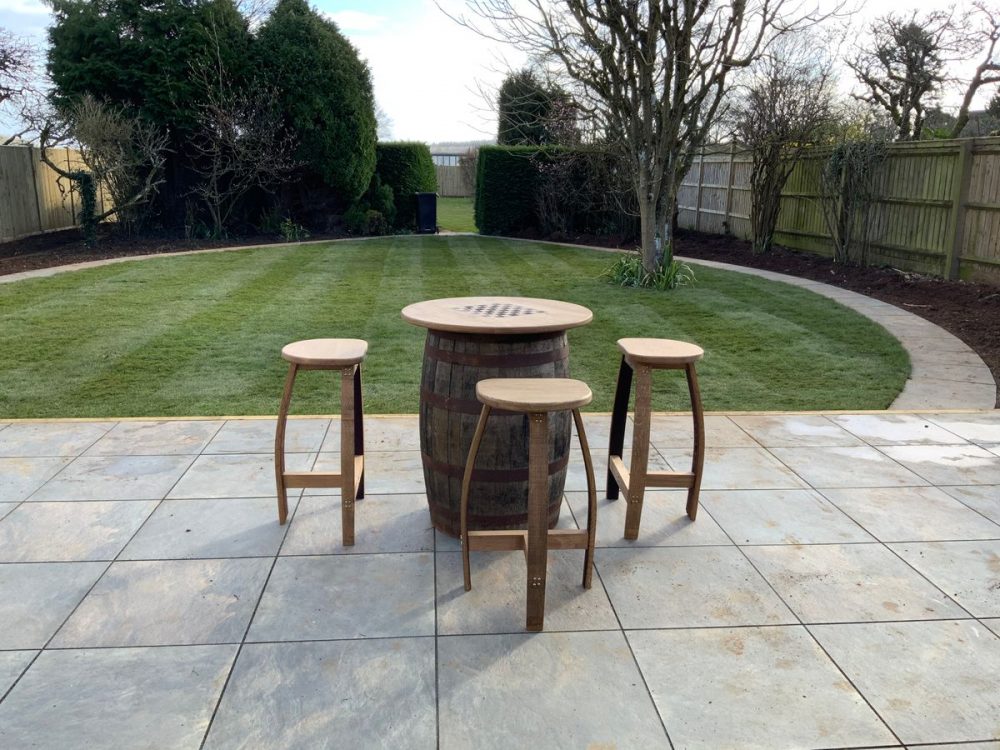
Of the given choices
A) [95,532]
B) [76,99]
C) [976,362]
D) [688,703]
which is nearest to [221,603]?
[95,532]

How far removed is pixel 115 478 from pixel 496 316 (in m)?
2.12

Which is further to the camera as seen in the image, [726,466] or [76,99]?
[76,99]

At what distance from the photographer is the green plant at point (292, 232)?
16655 mm

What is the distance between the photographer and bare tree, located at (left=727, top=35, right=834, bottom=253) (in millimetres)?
12453

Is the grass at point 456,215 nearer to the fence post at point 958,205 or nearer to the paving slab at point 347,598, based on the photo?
the fence post at point 958,205

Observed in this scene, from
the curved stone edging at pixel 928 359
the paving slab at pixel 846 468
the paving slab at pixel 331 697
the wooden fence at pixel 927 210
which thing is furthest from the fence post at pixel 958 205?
the paving slab at pixel 331 697

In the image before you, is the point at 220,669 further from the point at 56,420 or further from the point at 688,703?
the point at 56,420

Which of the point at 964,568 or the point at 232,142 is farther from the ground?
the point at 232,142

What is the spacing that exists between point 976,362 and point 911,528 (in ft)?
13.0

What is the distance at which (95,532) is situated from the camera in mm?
3322

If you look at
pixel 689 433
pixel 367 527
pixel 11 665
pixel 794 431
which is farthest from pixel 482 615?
pixel 794 431

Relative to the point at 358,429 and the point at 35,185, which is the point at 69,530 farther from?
the point at 35,185

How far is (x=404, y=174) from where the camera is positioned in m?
18.7

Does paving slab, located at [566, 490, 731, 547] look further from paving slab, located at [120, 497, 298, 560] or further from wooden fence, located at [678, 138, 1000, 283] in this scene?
wooden fence, located at [678, 138, 1000, 283]
